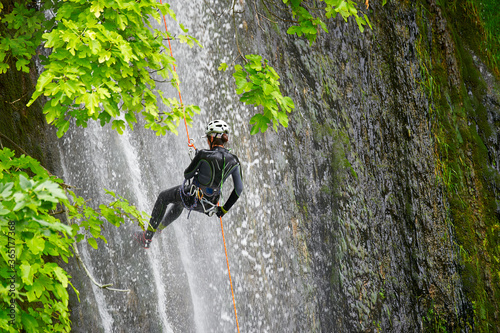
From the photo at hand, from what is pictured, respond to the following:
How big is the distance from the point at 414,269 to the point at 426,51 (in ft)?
11.3

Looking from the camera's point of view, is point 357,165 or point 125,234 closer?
point 125,234

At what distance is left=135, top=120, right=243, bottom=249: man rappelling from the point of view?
4.52 m

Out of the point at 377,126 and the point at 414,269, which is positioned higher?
the point at 377,126

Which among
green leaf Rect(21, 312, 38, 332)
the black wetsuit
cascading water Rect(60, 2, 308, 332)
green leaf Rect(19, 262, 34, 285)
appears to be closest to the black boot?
cascading water Rect(60, 2, 308, 332)

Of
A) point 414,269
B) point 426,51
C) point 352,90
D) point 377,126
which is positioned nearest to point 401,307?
point 414,269

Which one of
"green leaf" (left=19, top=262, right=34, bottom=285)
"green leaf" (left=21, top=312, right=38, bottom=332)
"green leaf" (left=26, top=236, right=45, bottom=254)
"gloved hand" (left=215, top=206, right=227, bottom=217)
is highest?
"green leaf" (left=26, top=236, right=45, bottom=254)

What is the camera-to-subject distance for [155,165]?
675 cm

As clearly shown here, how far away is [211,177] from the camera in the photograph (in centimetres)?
463

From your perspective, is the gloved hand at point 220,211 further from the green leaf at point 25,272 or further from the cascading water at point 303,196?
the green leaf at point 25,272

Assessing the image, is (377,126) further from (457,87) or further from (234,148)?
(234,148)

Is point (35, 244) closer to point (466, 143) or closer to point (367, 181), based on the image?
point (367, 181)

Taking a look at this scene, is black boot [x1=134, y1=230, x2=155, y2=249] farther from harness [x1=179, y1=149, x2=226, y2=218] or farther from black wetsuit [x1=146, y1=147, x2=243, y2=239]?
harness [x1=179, y1=149, x2=226, y2=218]

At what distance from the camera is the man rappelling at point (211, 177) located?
14.8 ft

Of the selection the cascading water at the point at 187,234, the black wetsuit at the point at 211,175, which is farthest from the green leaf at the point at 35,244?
the cascading water at the point at 187,234
